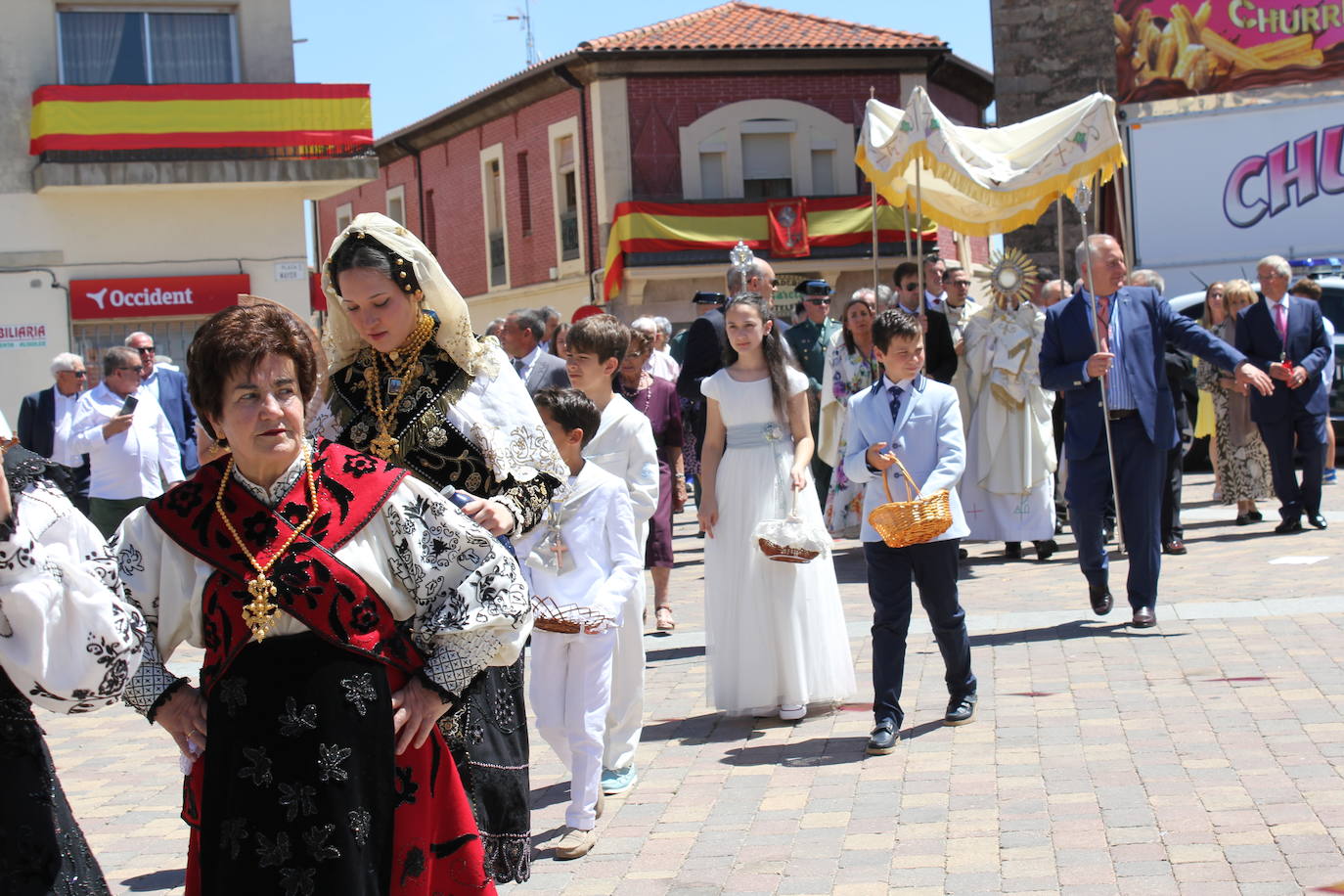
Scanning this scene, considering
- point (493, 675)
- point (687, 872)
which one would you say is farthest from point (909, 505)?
point (493, 675)

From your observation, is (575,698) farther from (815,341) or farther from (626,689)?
(815,341)

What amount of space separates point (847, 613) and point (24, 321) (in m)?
17.4

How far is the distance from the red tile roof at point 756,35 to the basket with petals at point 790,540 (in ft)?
91.7

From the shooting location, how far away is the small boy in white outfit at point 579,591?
5.54 metres

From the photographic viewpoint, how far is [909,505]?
6562mm

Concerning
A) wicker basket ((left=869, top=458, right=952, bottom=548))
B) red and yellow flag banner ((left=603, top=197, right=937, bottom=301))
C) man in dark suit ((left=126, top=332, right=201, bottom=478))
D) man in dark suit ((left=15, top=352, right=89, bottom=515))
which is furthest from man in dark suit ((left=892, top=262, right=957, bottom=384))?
red and yellow flag banner ((left=603, top=197, right=937, bottom=301))

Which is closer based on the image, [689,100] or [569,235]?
[689,100]

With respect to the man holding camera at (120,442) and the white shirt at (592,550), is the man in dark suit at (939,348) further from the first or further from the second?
the white shirt at (592,550)

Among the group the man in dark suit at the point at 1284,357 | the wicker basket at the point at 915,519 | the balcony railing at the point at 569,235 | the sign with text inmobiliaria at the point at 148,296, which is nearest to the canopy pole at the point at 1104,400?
the wicker basket at the point at 915,519

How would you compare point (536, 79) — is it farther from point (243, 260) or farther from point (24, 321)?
point (24, 321)

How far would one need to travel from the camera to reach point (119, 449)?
1227 cm

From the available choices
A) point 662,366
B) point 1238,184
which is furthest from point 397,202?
point 662,366

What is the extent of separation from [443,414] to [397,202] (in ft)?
141

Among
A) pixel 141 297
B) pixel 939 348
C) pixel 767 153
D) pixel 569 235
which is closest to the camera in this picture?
pixel 939 348
